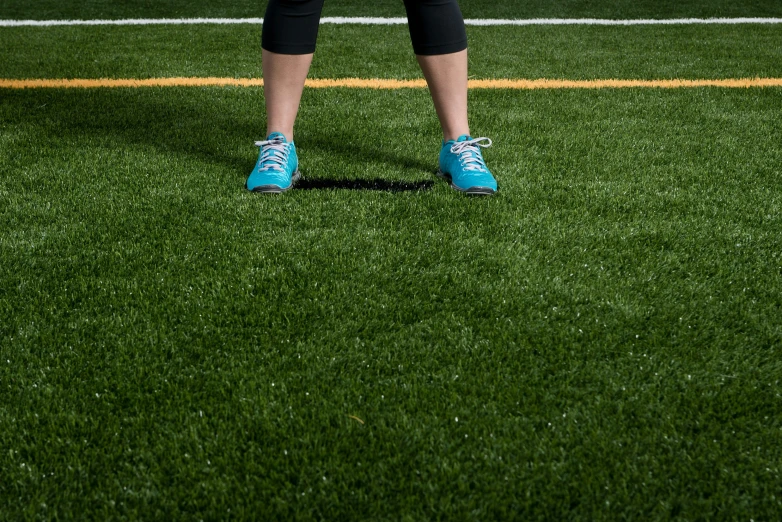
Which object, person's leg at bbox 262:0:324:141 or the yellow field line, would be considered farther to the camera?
the yellow field line

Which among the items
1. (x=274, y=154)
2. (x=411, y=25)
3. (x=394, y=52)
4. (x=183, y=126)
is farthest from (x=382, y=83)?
(x=274, y=154)

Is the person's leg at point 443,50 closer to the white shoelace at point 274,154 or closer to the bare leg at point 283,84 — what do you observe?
the bare leg at point 283,84

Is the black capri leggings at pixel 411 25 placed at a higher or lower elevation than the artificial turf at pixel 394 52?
higher

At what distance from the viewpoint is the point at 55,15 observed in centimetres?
533

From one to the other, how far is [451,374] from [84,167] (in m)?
1.56

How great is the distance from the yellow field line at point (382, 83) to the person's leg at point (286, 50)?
1130 millimetres

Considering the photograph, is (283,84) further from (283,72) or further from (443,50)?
(443,50)

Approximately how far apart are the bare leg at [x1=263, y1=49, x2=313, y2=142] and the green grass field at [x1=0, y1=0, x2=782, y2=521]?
0.19m

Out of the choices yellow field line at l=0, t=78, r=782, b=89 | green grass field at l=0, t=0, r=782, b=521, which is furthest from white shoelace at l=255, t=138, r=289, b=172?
yellow field line at l=0, t=78, r=782, b=89

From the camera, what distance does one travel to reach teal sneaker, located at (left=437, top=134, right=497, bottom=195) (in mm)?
2084

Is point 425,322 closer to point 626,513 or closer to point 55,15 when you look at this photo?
point 626,513

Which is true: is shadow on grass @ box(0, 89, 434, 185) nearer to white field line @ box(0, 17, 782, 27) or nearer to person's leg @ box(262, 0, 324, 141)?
person's leg @ box(262, 0, 324, 141)

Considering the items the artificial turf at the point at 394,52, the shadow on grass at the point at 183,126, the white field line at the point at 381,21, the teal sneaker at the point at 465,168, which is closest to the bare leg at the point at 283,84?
the shadow on grass at the point at 183,126

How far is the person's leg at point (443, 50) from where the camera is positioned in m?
2.16
